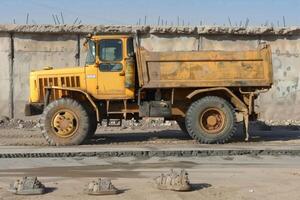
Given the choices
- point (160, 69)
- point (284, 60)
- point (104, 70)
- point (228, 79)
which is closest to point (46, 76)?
point (104, 70)

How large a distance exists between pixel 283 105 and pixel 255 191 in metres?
13.3

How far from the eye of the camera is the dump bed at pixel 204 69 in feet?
50.6

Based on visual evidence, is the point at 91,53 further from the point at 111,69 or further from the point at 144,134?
the point at 144,134

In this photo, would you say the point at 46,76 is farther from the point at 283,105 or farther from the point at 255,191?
the point at 283,105

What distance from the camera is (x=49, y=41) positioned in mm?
21406

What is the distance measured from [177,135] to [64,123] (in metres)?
3.98

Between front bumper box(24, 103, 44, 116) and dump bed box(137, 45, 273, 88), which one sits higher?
dump bed box(137, 45, 273, 88)

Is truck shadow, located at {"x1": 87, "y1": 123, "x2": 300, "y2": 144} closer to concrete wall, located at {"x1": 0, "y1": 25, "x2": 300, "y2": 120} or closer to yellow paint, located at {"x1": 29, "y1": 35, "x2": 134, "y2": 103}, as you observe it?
yellow paint, located at {"x1": 29, "y1": 35, "x2": 134, "y2": 103}

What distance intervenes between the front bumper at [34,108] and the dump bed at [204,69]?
2.67 meters

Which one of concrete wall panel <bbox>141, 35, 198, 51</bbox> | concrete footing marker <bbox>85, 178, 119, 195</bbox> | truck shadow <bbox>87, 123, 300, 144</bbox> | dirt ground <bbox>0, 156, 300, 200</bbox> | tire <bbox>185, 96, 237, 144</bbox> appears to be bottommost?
dirt ground <bbox>0, 156, 300, 200</bbox>

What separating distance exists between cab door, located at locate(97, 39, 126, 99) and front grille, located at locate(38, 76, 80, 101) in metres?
0.63

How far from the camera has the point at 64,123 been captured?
15.4 metres

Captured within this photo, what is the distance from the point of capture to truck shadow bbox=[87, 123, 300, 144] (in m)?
16.6

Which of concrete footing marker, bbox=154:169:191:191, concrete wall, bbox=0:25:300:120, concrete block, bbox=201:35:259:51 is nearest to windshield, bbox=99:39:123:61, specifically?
concrete wall, bbox=0:25:300:120
